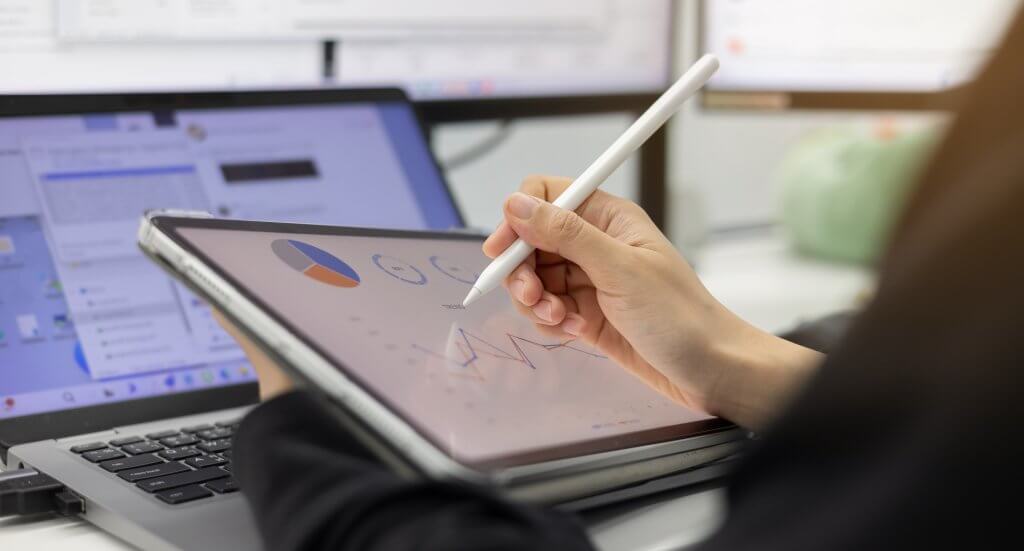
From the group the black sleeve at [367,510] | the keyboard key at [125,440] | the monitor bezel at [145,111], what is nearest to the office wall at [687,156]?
the monitor bezel at [145,111]

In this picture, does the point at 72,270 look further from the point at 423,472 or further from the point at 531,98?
the point at 531,98

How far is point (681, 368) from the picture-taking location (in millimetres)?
559

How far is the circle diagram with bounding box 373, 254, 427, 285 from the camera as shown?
0.56 m

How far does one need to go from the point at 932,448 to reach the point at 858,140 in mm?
1118

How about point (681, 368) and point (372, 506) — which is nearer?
point (372, 506)

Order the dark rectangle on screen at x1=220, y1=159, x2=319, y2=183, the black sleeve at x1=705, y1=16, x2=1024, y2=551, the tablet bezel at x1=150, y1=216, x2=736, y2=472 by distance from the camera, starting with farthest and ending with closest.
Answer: the dark rectangle on screen at x1=220, y1=159, x2=319, y2=183 < the tablet bezel at x1=150, y1=216, x2=736, y2=472 < the black sleeve at x1=705, y1=16, x2=1024, y2=551

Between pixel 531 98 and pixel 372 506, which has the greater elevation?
pixel 531 98

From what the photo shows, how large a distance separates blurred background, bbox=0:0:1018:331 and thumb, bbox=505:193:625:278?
0.87 feet

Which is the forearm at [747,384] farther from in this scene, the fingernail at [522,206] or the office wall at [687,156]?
the office wall at [687,156]

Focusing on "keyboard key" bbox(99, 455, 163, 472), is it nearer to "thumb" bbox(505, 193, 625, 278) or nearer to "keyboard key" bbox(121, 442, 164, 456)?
"keyboard key" bbox(121, 442, 164, 456)

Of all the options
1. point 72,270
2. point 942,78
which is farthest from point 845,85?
point 72,270

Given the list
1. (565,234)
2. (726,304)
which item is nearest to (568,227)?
(565,234)

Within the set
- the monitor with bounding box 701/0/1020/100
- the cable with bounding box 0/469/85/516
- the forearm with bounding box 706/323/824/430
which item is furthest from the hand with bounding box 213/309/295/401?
the monitor with bounding box 701/0/1020/100

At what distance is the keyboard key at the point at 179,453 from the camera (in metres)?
0.57
